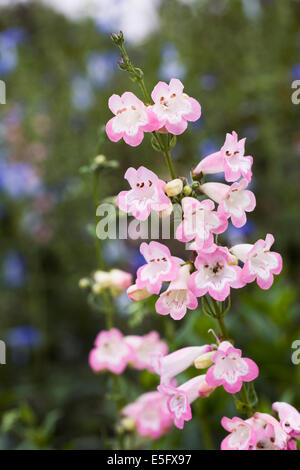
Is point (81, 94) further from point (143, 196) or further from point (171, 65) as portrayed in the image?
point (143, 196)

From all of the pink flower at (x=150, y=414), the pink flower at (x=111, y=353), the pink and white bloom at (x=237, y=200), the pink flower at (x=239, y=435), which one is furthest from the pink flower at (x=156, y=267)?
the pink flower at (x=150, y=414)

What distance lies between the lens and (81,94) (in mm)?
3738

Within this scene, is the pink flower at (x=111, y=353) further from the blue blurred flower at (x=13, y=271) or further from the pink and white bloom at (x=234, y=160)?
the blue blurred flower at (x=13, y=271)

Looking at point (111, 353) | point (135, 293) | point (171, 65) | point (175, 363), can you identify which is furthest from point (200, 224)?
point (171, 65)

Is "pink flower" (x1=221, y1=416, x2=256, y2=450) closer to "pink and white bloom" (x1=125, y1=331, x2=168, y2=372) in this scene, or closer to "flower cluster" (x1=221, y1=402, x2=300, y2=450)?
"flower cluster" (x1=221, y1=402, x2=300, y2=450)

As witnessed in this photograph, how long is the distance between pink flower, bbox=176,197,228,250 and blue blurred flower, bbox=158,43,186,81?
254cm

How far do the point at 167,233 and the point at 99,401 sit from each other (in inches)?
58.4

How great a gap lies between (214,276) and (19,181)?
2.26 meters

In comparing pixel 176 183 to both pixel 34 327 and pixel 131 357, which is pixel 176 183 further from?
pixel 34 327

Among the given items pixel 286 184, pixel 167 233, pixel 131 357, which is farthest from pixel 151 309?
pixel 286 184

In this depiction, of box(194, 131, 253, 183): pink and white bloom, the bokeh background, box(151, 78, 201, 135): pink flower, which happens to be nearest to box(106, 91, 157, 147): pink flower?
box(151, 78, 201, 135): pink flower

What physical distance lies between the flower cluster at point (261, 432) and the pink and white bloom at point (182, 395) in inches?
2.5

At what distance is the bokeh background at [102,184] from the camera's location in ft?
6.91

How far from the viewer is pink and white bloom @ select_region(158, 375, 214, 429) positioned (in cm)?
96
